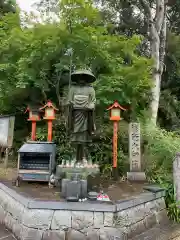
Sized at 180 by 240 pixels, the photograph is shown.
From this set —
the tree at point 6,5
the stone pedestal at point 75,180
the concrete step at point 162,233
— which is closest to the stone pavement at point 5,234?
the stone pedestal at point 75,180

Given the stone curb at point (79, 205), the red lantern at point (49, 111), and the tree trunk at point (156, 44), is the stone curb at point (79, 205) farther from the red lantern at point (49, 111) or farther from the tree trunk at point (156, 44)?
the tree trunk at point (156, 44)

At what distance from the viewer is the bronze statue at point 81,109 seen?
4422 mm

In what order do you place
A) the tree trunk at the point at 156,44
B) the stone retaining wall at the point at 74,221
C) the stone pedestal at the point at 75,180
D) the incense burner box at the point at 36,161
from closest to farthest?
the stone retaining wall at the point at 74,221 < the stone pedestal at the point at 75,180 < the incense burner box at the point at 36,161 < the tree trunk at the point at 156,44

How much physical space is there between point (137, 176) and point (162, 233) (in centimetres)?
182

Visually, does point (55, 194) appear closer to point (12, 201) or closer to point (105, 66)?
point (12, 201)

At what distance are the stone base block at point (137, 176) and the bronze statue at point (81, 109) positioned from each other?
1556mm

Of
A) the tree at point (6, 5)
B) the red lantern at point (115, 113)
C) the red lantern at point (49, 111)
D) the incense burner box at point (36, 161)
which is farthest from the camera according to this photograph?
the tree at point (6, 5)

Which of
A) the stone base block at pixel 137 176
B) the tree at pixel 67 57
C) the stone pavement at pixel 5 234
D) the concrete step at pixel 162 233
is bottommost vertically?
the stone pavement at pixel 5 234

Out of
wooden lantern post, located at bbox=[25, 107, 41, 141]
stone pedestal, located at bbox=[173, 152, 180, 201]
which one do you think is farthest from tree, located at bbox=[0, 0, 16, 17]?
stone pedestal, located at bbox=[173, 152, 180, 201]

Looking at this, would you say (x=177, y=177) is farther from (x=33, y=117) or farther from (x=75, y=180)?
(x=33, y=117)

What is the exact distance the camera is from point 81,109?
4426 mm

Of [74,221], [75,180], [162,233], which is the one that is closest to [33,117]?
[75,180]

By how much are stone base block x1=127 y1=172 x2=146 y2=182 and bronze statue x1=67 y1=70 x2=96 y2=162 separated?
1556mm

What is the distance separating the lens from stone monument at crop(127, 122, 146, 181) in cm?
551
